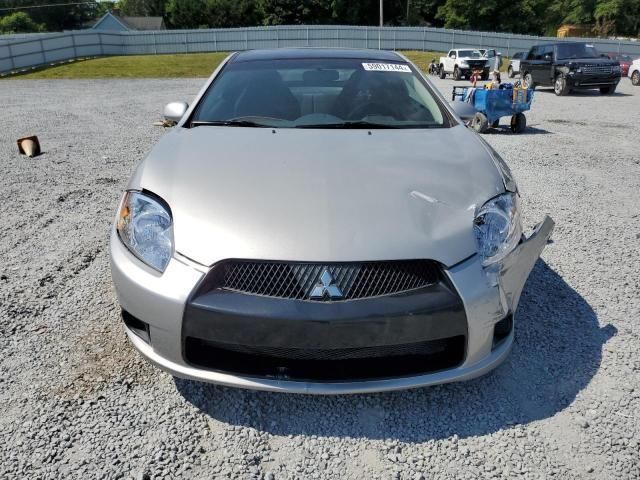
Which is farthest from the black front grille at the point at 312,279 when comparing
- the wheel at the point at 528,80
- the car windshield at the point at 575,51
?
the wheel at the point at 528,80

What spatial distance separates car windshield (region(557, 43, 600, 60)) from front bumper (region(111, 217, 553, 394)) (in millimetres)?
16659

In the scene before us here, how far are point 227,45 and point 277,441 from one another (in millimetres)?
36194

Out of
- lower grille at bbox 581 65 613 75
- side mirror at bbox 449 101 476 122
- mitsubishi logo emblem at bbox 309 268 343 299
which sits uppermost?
side mirror at bbox 449 101 476 122

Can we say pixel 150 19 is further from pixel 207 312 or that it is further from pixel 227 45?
pixel 207 312

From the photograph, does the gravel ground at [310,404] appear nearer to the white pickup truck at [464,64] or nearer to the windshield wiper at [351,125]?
the windshield wiper at [351,125]

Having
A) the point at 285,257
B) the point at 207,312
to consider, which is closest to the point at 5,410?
the point at 207,312

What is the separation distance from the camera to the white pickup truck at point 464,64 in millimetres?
23531

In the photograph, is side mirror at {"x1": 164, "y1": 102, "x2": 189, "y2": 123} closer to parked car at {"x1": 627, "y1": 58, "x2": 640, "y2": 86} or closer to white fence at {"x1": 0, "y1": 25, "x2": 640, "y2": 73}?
parked car at {"x1": 627, "y1": 58, "x2": 640, "y2": 86}

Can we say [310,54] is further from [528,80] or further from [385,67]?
[528,80]

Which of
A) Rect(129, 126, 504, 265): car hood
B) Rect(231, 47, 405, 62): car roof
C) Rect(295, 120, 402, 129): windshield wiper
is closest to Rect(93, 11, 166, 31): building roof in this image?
Rect(231, 47, 405, 62): car roof

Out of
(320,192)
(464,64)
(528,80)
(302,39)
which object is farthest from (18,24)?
(320,192)

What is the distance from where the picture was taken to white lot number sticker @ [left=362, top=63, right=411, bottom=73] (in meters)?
3.43

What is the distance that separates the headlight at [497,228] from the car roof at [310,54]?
6.26ft

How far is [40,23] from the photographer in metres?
74.2
